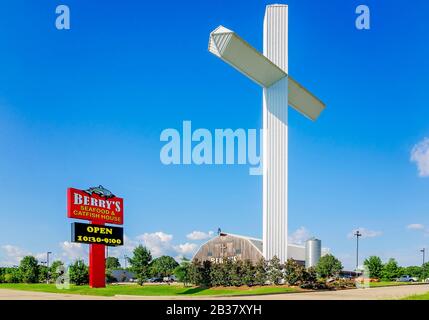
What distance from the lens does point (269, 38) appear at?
155ft

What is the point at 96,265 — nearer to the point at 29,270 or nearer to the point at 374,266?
the point at 29,270

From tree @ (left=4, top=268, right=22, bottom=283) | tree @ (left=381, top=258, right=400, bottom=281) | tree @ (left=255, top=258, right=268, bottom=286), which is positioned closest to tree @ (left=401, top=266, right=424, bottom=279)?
tree @ (left=381, top=258, right=400, bottom=281)

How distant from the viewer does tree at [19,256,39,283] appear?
83812 mm

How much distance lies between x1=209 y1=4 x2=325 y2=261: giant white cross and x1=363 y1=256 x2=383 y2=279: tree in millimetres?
44003

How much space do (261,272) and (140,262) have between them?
24.9 m

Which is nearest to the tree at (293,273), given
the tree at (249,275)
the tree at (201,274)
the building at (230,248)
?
the tree at (249,275)

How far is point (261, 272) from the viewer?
42406 millimetres

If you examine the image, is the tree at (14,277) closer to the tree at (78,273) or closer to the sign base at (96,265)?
the tree at (78,273)

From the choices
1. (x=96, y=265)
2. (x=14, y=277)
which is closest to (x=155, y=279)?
(x=14, y=277)

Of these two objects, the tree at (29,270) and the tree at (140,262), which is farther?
the tree at (29,270)

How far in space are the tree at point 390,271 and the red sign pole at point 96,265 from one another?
5374 cm

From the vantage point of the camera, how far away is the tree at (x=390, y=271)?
3250 inches

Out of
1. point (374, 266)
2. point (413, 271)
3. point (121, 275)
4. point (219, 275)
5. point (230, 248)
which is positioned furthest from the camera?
point (413, 271)
